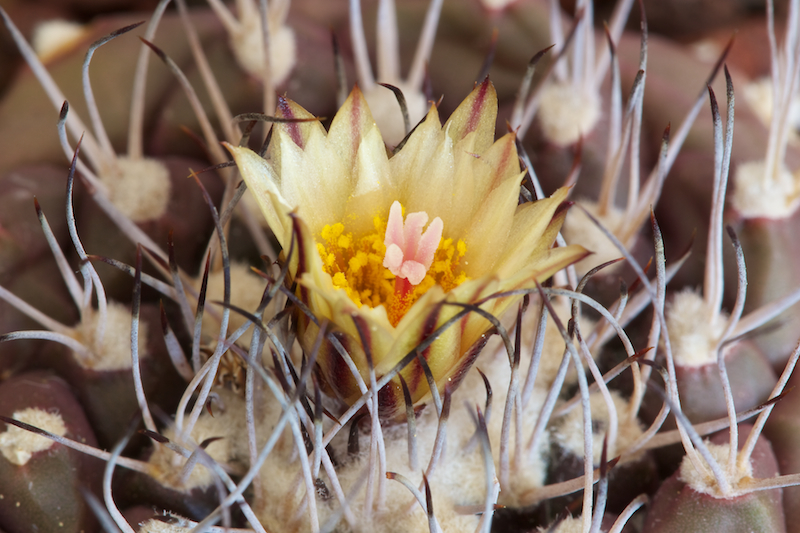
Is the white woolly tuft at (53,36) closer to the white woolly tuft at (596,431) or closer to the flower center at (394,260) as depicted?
the flower center at (394,260)

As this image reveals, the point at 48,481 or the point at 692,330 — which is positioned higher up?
the point at 692,330

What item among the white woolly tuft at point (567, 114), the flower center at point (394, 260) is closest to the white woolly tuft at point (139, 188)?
the flower center at point (394, 260)

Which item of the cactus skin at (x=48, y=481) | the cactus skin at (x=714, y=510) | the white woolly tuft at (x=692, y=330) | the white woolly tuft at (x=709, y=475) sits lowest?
the cactus skin at (x=48, y=481)

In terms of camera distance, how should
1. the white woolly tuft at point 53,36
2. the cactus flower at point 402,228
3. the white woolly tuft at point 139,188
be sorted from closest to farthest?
the cactus flower at point 402,228 < the white woolly tuft at point 139,188 < the white woolly tuft at point 53,36

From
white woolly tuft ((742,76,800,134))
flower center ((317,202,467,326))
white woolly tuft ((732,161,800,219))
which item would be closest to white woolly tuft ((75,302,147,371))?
flower center ((317,202,467,326))

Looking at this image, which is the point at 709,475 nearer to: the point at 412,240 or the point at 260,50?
the point at 412,240

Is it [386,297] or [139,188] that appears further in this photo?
[139,188]

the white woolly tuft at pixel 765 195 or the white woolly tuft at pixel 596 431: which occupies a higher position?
the white woolly tuft at pixel 765 195

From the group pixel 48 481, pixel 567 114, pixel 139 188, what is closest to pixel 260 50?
pixel 139 188

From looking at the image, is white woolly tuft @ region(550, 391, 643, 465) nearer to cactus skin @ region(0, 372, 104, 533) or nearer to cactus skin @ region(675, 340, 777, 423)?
cactus skin @ region(675, 340, 777, 423)
